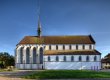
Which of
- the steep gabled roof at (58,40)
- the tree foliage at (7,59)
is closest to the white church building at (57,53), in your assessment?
the steep gabled roof at (58,40)

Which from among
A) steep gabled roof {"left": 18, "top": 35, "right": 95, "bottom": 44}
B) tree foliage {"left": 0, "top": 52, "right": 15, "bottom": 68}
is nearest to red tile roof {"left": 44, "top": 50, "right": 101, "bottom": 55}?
steep gabled roof {"left": 18, "top": 35, "right": 95, "bottom": 44}

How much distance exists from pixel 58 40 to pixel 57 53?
710 centimetres

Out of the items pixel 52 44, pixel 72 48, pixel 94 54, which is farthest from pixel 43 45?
pixel 94 54

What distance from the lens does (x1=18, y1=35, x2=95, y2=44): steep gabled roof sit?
109688 mm

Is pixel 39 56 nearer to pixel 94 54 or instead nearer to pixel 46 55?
pixel 46 55

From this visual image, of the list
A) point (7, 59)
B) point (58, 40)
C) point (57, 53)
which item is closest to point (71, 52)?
point (57, 53)

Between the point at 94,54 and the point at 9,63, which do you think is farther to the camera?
the point at 9,63

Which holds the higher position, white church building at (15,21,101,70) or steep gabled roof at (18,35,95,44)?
steep gabled roof at (18,35,95,44)

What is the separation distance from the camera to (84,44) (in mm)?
108812

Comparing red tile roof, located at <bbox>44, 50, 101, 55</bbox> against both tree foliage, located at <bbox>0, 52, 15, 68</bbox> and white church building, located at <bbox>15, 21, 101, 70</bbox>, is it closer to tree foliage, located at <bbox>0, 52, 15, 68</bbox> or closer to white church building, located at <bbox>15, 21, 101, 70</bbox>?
white church building, located at <bbox>15, 21, 101, 70</bbox>

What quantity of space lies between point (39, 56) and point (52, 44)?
614 cm

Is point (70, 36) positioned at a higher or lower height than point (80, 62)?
higher

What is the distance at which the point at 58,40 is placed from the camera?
11119cm

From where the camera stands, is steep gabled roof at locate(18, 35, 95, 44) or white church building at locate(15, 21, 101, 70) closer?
white church building at locate(15, 21, 101, 70)
